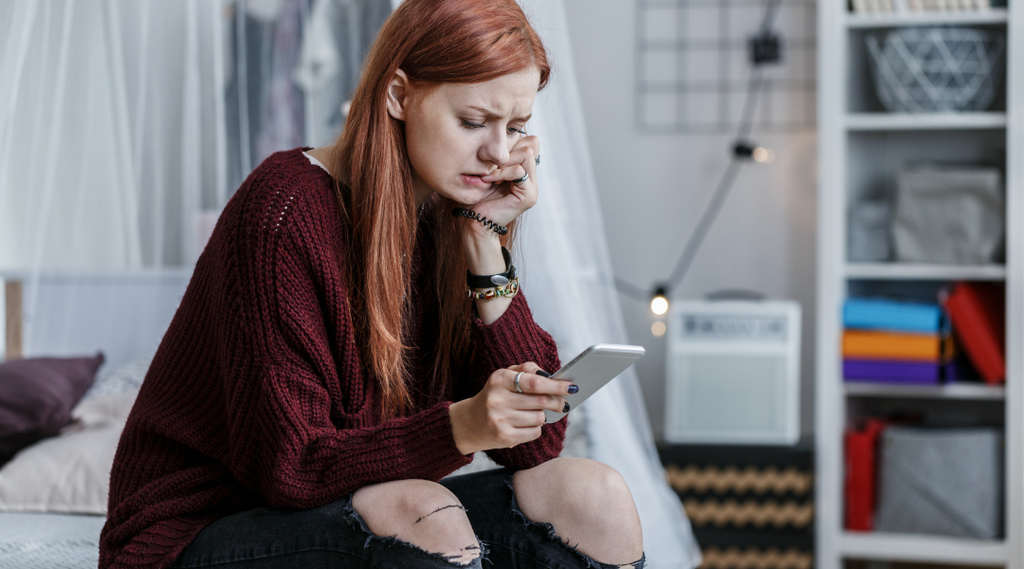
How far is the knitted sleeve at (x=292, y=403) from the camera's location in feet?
2.91

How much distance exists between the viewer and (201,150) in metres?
1.77

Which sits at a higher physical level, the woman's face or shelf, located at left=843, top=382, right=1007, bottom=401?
the woman's face

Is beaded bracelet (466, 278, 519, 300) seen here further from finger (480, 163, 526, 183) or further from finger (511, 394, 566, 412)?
finger (511, 394, 566, 412)

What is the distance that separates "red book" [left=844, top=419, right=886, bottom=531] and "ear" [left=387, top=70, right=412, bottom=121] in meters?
1.60

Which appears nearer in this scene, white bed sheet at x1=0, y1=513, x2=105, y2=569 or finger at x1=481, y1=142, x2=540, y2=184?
finger at x1=481, y1=142, x2=540, y2=184

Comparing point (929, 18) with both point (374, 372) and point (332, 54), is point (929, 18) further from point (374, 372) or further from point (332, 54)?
point (374, 372)

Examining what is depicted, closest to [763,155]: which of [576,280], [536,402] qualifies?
[576,280]

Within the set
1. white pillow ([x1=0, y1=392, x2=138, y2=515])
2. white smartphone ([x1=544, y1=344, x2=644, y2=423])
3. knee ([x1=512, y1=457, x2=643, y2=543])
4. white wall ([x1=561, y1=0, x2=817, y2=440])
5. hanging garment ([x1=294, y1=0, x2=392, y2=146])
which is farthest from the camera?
white wall ([x1=561, y1=0, x2=817, y2=440])

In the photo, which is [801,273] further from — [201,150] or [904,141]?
[201,150]

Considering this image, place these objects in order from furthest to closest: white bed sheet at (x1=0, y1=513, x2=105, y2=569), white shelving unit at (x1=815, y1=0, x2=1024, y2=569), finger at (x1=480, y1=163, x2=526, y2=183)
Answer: white shelving unit at (x1=815, y1=0, x2=1024, y2=569)
white bed sheet at (x1=0, y1=513, x2=105, y2=569)
finger at (x1=480, y1=163, x2=526, y2=183)

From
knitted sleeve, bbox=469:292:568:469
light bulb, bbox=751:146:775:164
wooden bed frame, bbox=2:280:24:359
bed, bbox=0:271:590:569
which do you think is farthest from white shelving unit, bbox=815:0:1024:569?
wooden bed frame, bbox=2:280:24:359

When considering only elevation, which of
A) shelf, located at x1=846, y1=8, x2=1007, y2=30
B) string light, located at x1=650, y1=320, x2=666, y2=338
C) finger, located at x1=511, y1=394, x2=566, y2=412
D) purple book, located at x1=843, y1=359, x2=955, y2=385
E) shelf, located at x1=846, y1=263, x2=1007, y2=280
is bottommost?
purple book, located at x1=843, y1=359, x2=955, y2=385

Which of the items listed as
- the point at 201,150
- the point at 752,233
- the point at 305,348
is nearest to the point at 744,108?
the point at 752,233

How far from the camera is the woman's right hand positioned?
854 millimetres
